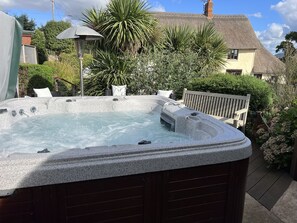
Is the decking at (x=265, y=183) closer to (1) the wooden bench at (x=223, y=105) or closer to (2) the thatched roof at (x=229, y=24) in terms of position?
(1) the wooden bench at (x=223, y=105)

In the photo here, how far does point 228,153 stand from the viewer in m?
1.75

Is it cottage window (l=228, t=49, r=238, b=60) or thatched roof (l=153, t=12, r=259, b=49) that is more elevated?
thatched roof (l=153, t=12, r=259, b=49)

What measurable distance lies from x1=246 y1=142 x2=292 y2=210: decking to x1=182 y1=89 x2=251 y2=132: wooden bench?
773 millimetres

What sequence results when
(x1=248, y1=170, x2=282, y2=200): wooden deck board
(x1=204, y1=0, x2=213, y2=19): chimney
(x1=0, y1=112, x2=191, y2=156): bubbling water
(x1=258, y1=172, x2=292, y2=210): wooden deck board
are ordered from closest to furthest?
1. (x1=258, y1=172, x2=292, y2=210): wooden deck board
2. (x1=248, y1=170, x2=282, y2=200): wooden deck board
3. (x1=0, y1=112, x2=191, y2=156): bubbling water
4. (x1=204, y1=0, x2=213, y2=19): chimney

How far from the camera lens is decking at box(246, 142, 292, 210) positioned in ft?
8.16

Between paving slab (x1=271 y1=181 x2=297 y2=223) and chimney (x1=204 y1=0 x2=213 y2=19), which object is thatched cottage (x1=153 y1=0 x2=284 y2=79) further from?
paving slab (x1=271 y1=181 x2=297 y2=223)

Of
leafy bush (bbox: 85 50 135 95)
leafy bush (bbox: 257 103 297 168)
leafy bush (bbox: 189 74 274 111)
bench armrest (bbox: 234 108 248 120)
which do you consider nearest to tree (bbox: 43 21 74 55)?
leafy bush (bbox: 85 50 135 95)

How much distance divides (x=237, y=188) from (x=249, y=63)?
17656mm

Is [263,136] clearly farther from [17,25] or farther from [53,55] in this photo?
[53,55]

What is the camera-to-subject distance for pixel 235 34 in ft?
58.1

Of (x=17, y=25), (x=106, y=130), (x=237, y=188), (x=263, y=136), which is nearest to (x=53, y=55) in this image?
(x=17, y=25)

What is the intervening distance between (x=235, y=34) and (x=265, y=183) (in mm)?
17084

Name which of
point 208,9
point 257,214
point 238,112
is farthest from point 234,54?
point 257,214

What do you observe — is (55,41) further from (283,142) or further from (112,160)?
(112,160)
